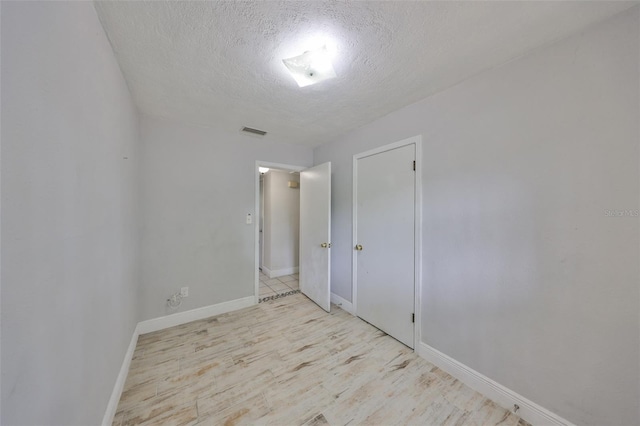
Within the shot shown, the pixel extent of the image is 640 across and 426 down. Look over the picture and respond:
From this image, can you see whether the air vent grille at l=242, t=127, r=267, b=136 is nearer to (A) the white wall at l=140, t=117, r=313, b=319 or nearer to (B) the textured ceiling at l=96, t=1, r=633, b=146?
(A) the white wall at l=140, t=117, r=313, b=319

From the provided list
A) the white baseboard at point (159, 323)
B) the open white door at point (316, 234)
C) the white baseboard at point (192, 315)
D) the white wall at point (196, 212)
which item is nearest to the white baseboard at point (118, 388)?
the white baseboard at point (159, 323)

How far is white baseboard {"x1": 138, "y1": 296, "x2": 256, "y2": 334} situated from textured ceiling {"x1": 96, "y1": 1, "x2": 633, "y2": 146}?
229 cm

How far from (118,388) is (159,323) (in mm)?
987

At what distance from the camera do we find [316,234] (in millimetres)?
3074

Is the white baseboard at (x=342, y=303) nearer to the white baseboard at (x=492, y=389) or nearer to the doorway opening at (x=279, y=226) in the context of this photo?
the white baseboard at (x=492, y=389)

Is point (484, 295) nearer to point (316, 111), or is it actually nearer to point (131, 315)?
point (316, 111)

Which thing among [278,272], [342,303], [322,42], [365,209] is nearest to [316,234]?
[365,209]

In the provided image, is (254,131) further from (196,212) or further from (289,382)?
(289,382)

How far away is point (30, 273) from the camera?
2.13 feet

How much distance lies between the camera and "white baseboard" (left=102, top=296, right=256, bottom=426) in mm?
1375

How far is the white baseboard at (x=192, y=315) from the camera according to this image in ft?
7.72

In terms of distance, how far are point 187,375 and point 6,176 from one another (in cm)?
185

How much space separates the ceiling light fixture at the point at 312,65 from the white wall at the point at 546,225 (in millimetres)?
1060

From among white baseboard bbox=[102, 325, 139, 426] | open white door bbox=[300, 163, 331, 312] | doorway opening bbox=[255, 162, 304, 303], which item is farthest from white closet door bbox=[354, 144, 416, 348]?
white baseboard bbox=[102, 325, 139, 426]
